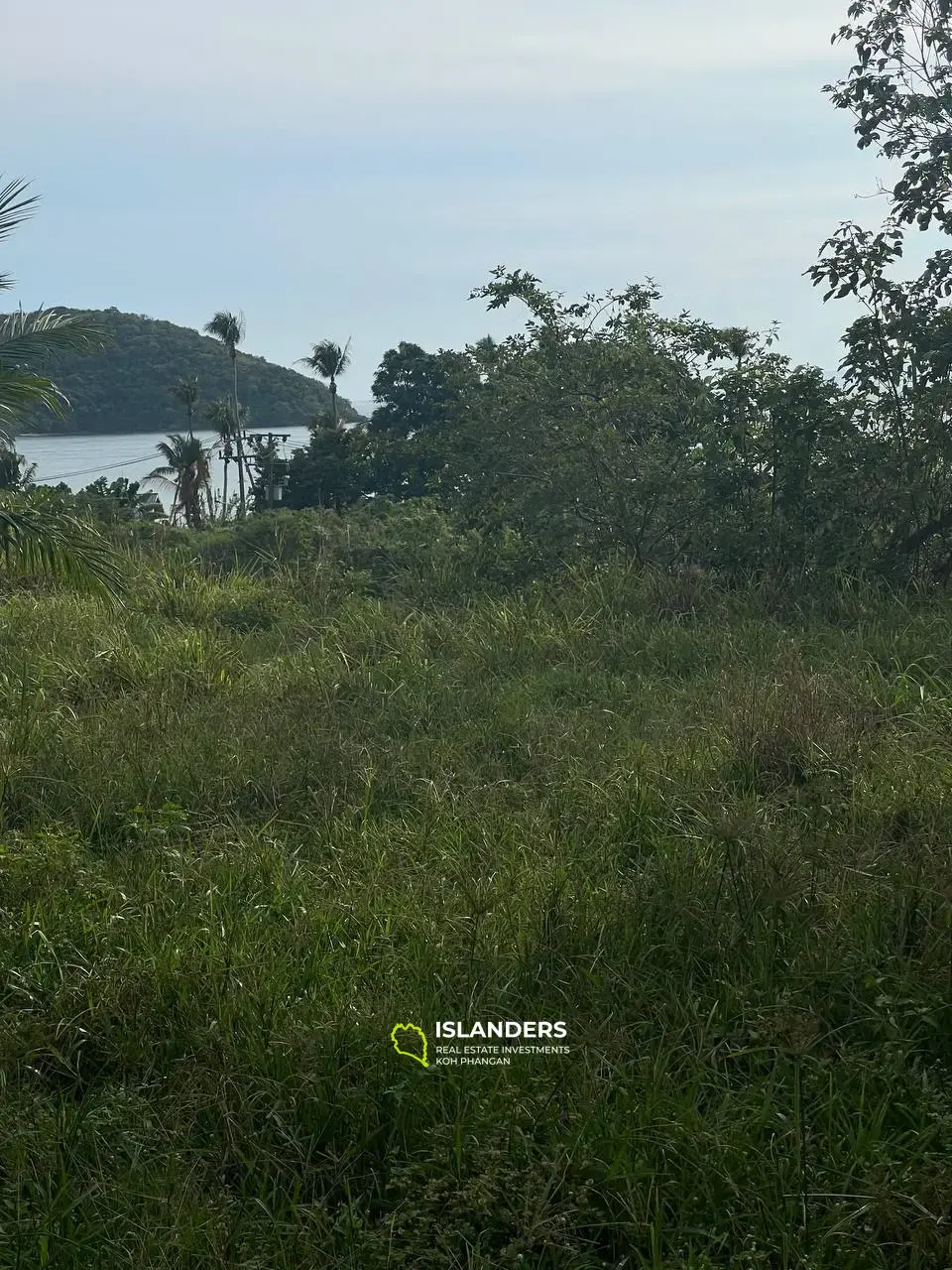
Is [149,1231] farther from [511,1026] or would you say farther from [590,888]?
[590,888]

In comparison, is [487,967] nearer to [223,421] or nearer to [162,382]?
[162,382]

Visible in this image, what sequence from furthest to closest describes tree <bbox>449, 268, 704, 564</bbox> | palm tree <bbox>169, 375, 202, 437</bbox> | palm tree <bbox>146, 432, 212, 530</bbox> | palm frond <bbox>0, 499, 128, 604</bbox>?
palm tree <bbox>169, 375, 202, 437</bbox> → palm tree <bbox>146, 432, 212, 530</bbox> → tree <bbox>449, 268, 704, 564</bbox> → palm frond <bbox>0, 499, 128, 604</bbox>

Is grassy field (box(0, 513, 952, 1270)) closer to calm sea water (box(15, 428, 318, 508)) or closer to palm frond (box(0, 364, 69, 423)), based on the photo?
palm frond (box(0, 364, 69, 423))

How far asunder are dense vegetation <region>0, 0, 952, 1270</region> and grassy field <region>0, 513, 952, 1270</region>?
0.05ft

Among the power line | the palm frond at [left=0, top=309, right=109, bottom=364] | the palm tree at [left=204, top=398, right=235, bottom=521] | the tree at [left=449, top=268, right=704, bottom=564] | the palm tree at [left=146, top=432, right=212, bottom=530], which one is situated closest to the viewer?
the palm frond at [left=0, top=309, right=109, bottom=364]

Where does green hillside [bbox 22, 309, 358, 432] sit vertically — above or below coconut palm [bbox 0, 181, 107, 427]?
above

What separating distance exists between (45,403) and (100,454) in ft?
105

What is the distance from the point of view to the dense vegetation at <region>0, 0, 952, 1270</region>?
266 cm

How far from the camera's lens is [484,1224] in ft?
8.59

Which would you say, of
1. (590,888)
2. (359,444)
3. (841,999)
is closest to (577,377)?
(359,444)

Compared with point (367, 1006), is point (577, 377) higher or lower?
higher

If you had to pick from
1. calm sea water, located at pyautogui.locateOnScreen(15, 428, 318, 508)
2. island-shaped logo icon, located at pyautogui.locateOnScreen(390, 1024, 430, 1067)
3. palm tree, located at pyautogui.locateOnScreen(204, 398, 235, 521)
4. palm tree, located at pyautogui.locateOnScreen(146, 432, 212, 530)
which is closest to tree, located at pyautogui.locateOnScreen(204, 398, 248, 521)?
palm tree, located at pyautogui.locateOnScreen(204, 398, 235, 521)

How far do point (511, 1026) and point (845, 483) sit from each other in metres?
6.00

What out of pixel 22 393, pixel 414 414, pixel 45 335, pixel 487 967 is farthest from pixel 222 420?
pixel 487 967
